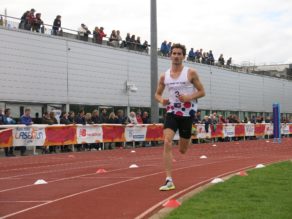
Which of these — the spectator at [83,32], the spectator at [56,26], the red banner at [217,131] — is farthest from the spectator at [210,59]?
the spectator at [56,26]

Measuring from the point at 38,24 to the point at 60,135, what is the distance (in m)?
7.18

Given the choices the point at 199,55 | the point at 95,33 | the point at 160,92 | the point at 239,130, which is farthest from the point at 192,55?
the point at 160,92

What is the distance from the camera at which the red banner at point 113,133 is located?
82.6 ft

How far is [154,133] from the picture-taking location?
28.5 meters

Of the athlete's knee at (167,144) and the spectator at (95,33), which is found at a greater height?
the spectator at (95,33)

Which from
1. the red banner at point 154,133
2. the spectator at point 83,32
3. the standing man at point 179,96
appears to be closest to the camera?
the standing man at point 179,96

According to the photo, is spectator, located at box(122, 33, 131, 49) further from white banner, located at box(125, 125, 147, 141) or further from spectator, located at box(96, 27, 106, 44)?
white banner, located at box(125, 125, 147, 141)

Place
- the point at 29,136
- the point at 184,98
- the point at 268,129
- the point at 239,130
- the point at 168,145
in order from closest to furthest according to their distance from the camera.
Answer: the point at 184,98, the point at 168,145, the point at 29,136, the point at 239,130, the point at 268,129

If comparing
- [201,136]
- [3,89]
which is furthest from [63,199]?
[201,136]

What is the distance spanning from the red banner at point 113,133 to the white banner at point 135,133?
16.7 inches

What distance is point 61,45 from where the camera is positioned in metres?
29.2

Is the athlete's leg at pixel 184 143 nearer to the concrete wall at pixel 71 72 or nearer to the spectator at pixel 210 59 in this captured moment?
the concrete wall at pixel 71 72

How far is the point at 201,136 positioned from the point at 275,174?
21.9 metres

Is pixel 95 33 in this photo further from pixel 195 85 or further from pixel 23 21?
pixel 195 85
